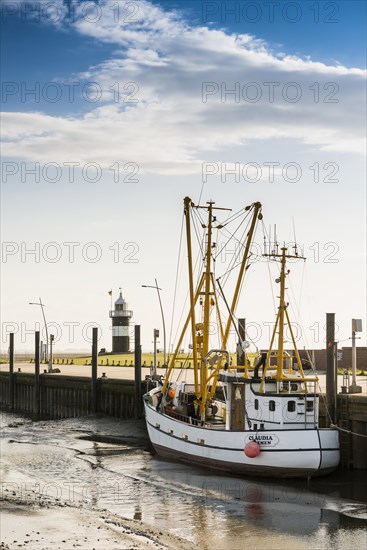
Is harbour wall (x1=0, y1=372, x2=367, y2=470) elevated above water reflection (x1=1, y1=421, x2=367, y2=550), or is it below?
above

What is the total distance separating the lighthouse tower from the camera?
11094 centimetres

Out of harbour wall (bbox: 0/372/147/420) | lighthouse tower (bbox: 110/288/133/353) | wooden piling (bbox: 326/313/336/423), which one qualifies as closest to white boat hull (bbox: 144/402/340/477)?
wooden piling (bbox: 326/313/336/423)

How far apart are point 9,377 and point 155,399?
36110 millimetres

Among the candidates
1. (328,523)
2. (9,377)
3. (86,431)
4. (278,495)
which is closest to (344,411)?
(278,495)

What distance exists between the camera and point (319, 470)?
1224 inches

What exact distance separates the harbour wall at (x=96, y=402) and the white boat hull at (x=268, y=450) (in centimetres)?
101

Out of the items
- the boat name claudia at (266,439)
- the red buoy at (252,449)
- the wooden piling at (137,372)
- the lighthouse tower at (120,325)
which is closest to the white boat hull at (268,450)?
the boat name claudia at (266,439)

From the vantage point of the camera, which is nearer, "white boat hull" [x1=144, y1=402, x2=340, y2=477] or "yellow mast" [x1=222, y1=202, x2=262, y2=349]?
"white boat hull" [x1=144, y1=402, x2=340, y2=477]

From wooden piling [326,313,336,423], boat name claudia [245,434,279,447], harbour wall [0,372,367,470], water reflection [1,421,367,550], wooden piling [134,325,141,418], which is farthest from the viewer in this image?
wooden piling [134,325,141,418]

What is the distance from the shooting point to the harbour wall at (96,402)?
31969mm

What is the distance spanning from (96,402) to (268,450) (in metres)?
25.9

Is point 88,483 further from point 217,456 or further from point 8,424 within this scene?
point 8,424

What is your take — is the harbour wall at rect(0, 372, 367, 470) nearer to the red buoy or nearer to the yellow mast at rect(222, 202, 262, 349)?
the red buoy

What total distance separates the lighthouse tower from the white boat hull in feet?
247
